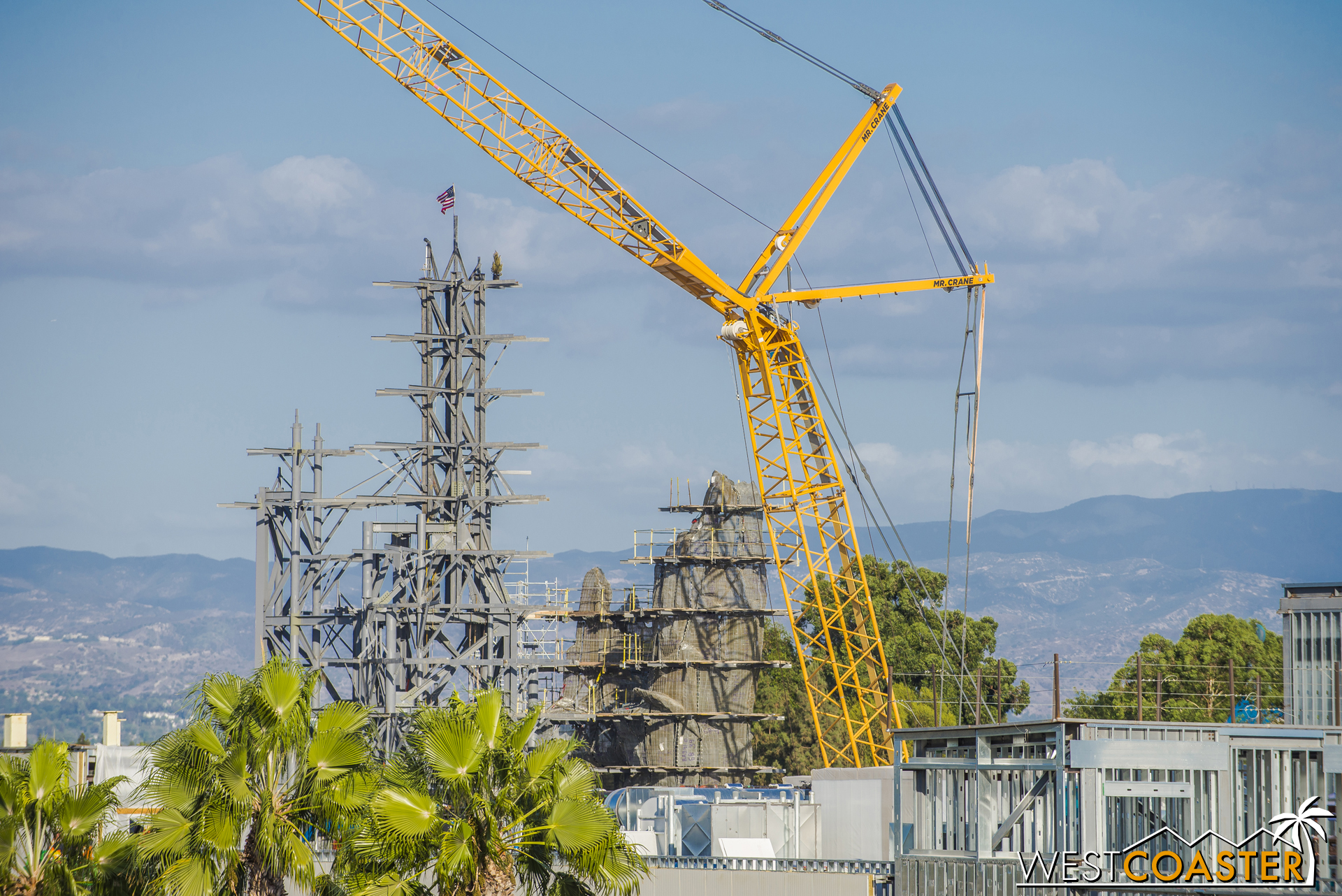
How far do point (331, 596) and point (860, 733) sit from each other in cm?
2146

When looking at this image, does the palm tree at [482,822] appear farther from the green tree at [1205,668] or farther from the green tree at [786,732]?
the green tree at [1205,668]

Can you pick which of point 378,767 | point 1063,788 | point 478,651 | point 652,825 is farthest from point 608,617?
point 1063,788

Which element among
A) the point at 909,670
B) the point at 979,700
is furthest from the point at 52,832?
the point at 909,670

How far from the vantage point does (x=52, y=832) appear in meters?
26.7

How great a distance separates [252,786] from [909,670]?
6897cm

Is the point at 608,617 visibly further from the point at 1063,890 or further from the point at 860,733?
the point at 1063,890

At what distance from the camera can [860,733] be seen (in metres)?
66.7

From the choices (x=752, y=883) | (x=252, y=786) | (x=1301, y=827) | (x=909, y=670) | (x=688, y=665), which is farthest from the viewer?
(x=909, y=670)

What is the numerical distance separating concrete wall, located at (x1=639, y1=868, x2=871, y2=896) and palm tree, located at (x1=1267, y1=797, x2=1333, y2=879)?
35.5ft

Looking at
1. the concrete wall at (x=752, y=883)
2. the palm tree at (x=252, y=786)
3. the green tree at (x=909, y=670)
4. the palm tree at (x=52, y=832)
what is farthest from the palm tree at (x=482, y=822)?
the green tree at (x=909, y=670)

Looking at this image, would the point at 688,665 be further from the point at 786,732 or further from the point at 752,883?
the point at 752,883

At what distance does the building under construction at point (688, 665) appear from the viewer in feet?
208

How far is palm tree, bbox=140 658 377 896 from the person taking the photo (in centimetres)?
2344

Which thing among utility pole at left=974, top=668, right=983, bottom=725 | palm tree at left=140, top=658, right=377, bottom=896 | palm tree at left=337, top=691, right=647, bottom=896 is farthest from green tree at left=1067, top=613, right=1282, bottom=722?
palm tree at left=140, top=658, right=377, bottom=896
